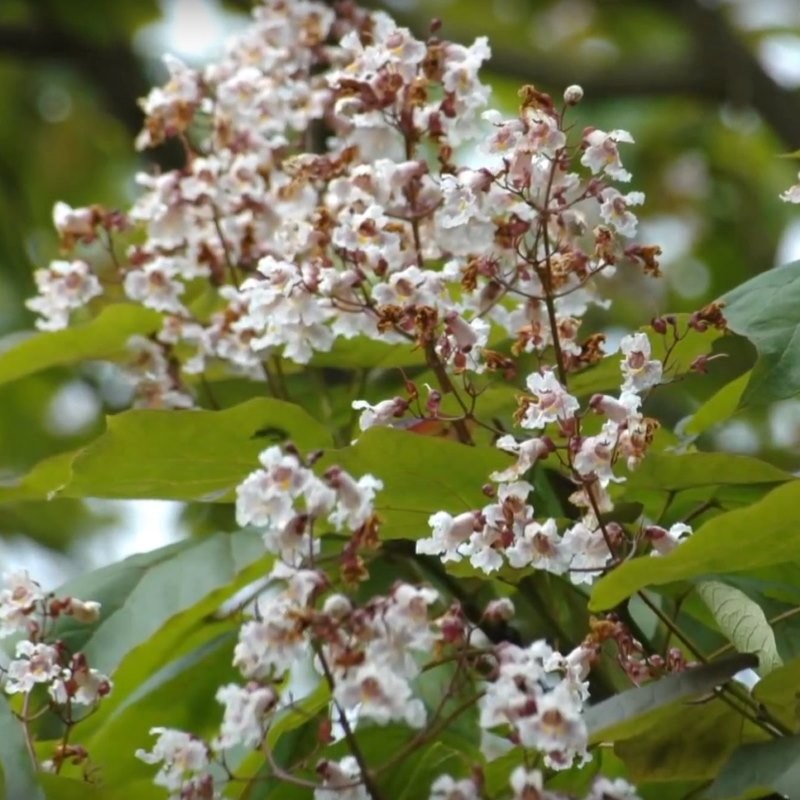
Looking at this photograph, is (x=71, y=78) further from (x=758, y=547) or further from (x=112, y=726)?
(x=758, y=547)

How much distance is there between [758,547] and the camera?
0.88m

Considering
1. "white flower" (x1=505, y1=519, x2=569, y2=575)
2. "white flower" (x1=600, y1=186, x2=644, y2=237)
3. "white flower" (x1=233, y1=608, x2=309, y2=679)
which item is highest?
"white flower" (x1=600, y1=186, x2=644, y2=237)

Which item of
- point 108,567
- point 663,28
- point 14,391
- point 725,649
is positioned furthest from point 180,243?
point 663,28

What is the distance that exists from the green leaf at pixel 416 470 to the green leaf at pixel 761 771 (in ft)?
0.73

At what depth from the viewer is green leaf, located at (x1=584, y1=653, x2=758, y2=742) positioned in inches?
33.5

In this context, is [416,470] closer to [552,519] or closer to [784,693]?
[552,519]

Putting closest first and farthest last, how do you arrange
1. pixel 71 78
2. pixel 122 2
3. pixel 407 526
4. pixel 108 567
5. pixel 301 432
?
pixel 407 526 → pixel 301 432 → pixel 108 567 → pixel 122 2 → pixel 71 78

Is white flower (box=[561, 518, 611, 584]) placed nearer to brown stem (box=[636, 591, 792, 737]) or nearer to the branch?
brown stem (box=[636, 591, 792, 737])

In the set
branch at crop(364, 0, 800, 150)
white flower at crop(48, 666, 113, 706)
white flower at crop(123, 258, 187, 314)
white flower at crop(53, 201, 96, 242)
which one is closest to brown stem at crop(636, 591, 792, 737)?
white flower at crop(48, 666, 113, 706)

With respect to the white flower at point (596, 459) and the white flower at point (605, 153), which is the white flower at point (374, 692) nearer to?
the white flower at point (596, 459)

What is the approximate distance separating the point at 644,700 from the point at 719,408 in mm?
318

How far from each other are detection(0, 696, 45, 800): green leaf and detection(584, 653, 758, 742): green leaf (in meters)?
0.31

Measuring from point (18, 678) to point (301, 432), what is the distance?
0.95ft

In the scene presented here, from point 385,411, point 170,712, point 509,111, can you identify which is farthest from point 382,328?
point 509,111
